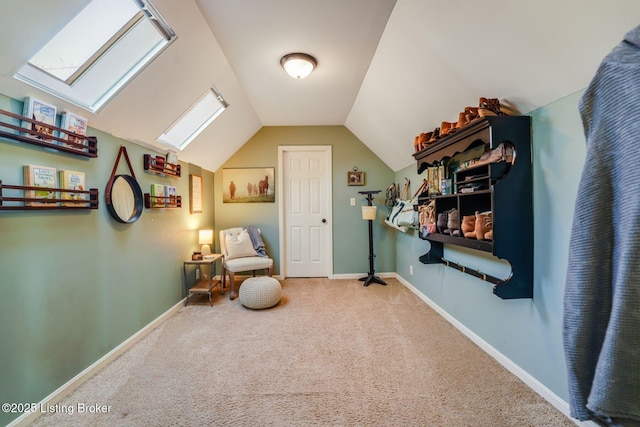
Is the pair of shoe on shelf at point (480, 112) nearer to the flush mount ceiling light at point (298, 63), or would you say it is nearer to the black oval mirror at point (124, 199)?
the flush mount ceiling light at point (298, 63)

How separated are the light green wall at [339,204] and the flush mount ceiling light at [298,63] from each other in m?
1.70

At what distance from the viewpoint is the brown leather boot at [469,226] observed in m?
1.82

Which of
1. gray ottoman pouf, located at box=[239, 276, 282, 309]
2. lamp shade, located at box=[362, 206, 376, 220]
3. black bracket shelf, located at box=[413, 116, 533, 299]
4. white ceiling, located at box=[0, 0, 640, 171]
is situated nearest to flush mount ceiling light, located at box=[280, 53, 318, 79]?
white ceiling, located at box=[0, 0, 640, 171]

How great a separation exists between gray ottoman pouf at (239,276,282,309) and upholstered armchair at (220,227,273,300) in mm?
412

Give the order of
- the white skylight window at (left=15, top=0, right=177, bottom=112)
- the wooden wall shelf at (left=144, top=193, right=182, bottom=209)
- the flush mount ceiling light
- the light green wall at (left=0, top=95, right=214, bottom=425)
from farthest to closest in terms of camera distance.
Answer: the wooden wall shelf at (left=144, top=193, right=182, bottom=209) < the flush mount ceiling light < the white skylight window at (left=15, top=0, right=177, bottom=112) < the light green wall at (left=0, top=95, right=214, bottom=425)

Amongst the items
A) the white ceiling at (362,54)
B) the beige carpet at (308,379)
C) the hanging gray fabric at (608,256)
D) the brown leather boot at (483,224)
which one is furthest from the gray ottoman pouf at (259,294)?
the hanging gray fabric at (608,256)

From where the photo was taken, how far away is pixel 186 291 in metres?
3.03

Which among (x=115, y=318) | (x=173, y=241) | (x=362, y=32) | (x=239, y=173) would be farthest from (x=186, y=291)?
(x=362, y=32)

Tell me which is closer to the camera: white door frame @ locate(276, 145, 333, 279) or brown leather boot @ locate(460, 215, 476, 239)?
brown leather boot @ locate(460, 215, 476, 239)

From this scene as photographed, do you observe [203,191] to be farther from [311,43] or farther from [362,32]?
[362,32]

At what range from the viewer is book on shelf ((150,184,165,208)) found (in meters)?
2.41

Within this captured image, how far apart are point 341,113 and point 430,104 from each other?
1575mm

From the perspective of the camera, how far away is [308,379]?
1.68 m

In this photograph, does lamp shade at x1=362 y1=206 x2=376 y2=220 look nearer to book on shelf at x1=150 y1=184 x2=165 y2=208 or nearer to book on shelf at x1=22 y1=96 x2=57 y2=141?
book on shelf at x1=150 y1=184 x2=165 y2=208
